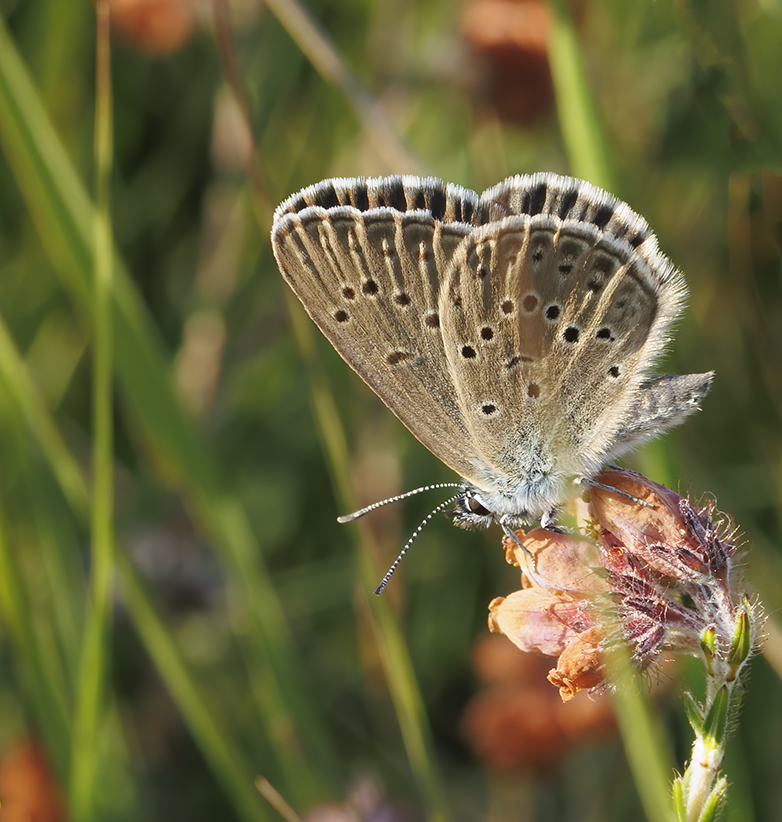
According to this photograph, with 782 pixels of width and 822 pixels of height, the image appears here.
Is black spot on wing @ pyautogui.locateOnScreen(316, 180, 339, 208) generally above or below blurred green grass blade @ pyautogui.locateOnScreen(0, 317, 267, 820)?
above

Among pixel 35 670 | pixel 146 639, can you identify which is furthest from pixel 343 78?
pixel 35 670

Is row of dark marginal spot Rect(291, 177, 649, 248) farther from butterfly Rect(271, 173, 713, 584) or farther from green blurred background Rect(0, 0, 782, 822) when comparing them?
green blurred background Rect(0, 0, 782, 822)

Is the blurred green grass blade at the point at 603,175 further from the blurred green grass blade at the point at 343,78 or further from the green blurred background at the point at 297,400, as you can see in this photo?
the blurred green grass blade at the point at 343,78

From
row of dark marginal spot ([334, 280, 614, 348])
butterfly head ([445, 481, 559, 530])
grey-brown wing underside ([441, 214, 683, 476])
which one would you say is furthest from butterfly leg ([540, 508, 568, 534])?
row of dark marginal spot ([334, 280, 614, 348])

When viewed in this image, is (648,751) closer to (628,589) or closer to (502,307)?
(628,589)

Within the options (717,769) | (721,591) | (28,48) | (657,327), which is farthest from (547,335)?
(28,48)
